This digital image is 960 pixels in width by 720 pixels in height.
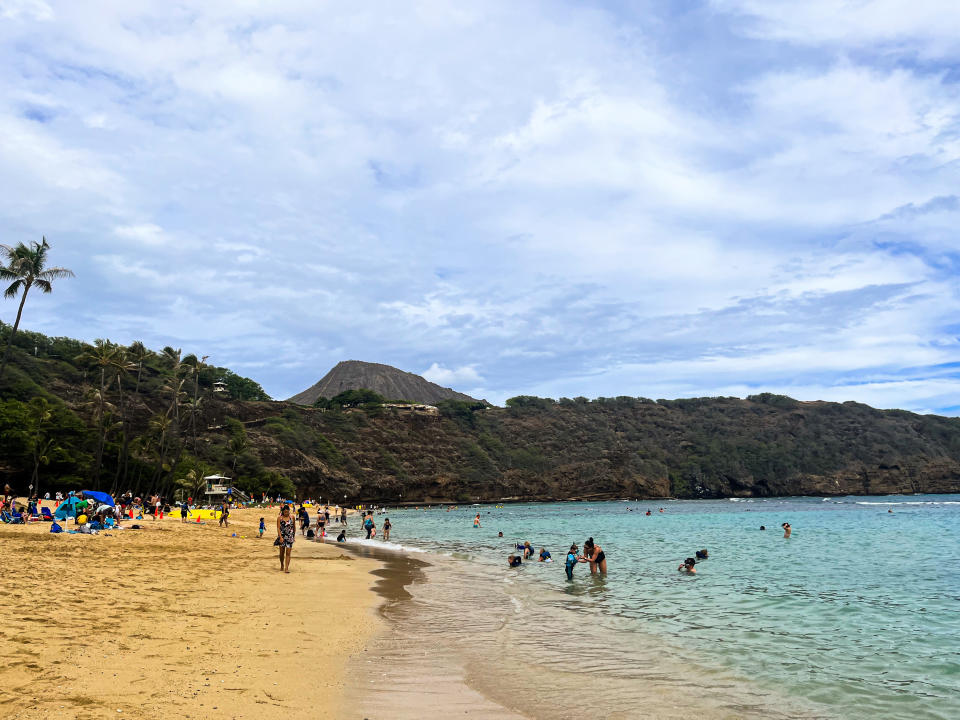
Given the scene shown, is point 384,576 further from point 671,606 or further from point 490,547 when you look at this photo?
point 490,547

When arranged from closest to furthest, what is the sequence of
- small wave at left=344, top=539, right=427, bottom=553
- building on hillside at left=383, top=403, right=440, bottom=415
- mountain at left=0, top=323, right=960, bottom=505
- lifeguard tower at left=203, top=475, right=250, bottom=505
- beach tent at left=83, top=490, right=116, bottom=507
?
beach tent at left=83, top=490, right=116, bottom=507 < small wave at left=344, top=539, right=427, bottom=553 < lifeguard tower at left=203, top=475, right=250, bottom=505 < mountain at left=0, top=323, right=960, bottom=505 < building on hillside at left=383, top=403, right=440, bottom=415

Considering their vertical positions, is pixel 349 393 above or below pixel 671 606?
above

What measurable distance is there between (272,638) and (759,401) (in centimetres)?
17837

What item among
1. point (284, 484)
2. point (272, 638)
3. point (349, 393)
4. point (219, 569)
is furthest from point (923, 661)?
point (349, 393)

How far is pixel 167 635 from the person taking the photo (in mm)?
9078

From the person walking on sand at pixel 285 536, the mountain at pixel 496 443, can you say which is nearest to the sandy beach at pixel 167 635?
the person walking on sand at pixel 285 536

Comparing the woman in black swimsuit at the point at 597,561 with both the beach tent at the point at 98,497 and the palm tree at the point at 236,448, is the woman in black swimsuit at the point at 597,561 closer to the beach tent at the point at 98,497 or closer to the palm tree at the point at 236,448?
the beach tent at the point at 98,497

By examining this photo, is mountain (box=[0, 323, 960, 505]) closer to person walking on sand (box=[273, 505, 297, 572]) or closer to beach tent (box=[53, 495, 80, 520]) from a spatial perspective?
beach tent (box=[53, 495, 80, 520])

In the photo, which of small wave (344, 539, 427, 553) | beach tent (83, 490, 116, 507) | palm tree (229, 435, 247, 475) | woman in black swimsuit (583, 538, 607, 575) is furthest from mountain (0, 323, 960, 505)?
woman in black swimsuit (583, 538, 607, 575)

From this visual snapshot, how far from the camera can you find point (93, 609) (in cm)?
995

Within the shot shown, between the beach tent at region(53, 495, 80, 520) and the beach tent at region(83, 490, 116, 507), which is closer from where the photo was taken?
the beach tent at region(53, 495, 80, 520)

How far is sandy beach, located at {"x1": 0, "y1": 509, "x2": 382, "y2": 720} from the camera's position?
6.25 metres

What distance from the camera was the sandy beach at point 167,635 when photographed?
6254mm

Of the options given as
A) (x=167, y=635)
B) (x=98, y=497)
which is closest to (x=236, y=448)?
(x=98, y=497)
